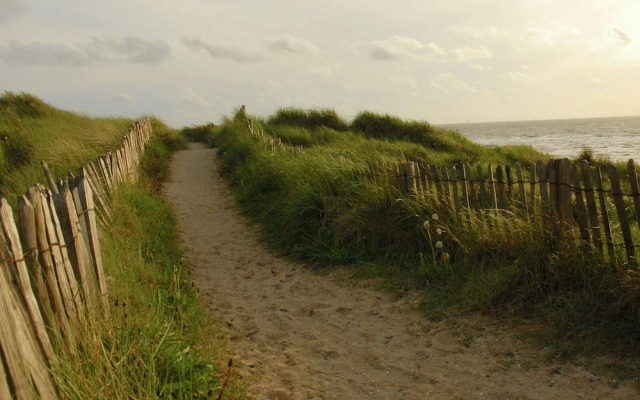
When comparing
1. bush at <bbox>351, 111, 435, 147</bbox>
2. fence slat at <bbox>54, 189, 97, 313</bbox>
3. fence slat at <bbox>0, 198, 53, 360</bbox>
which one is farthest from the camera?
bush at <bbox>351, 111, 435, 147</bbox>

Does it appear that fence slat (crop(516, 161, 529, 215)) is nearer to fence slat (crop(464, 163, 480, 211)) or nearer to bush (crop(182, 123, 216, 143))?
fence slat (crop(464, 163, 480, 211))

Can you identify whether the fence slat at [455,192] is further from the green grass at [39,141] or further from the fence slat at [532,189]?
the green grass at [39,141]

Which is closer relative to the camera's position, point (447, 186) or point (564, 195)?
point (564, 195)

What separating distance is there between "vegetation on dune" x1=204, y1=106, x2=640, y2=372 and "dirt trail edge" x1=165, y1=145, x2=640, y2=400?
0.31 meters

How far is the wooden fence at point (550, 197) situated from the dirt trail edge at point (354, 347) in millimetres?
1132

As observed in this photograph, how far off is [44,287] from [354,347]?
2479 mm

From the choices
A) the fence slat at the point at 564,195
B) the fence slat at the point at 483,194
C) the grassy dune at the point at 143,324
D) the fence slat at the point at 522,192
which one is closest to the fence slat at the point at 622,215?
the fence slat at the point at 564,195

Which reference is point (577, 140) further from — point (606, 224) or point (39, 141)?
point (606, 224)

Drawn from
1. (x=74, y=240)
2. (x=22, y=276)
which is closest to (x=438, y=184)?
(x=74, y=240)

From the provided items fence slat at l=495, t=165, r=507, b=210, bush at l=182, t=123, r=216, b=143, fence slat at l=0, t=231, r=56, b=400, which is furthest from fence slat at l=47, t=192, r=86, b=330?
bush at l=182, t=123, r=216, b=143

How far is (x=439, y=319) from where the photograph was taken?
4.77 meters

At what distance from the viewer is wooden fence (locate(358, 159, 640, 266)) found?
4.42m

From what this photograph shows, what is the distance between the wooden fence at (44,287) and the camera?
244 cm

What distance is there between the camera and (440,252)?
227 inches
